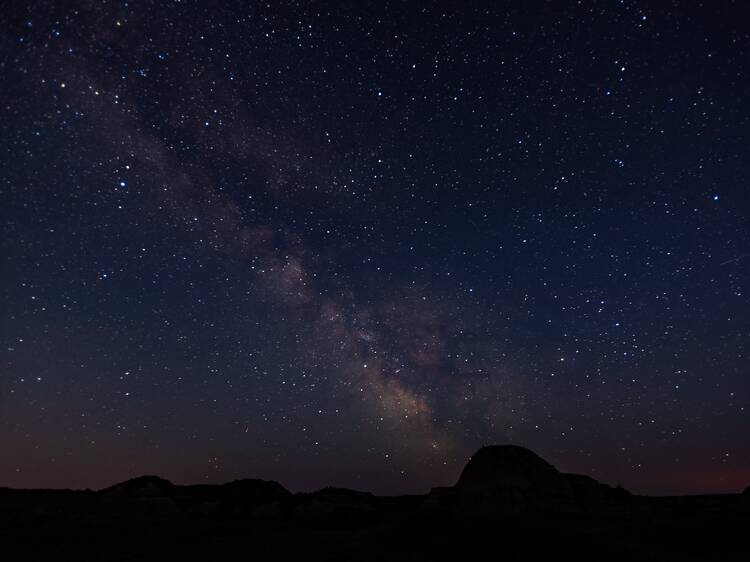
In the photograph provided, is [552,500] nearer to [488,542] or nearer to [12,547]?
[488,542]

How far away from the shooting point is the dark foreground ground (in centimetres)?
2359

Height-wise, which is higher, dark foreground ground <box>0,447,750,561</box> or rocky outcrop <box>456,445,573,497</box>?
rocky outcrop <box>456,445,573,497</box>

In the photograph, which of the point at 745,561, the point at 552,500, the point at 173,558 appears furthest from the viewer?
the point at 552,500

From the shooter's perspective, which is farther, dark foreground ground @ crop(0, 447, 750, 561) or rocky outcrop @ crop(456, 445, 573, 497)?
rocky outcrop @ crop(456, 445, 573, 497)

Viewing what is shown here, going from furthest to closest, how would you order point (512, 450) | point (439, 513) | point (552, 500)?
point (512, 450) < point (552, 500) < point (439, 513)

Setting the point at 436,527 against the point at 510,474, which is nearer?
the point at 436,527

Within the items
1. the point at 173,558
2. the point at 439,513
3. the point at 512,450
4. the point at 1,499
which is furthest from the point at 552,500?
the point at 1,499

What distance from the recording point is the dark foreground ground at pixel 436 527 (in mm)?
23594

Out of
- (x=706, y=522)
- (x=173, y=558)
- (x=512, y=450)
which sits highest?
(x=512, y=450)

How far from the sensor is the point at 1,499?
63094mm

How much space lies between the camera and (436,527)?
29359 millimetres

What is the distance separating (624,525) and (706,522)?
447 centimetres

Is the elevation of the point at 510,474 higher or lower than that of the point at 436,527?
higher

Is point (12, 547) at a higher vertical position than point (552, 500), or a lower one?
lower
